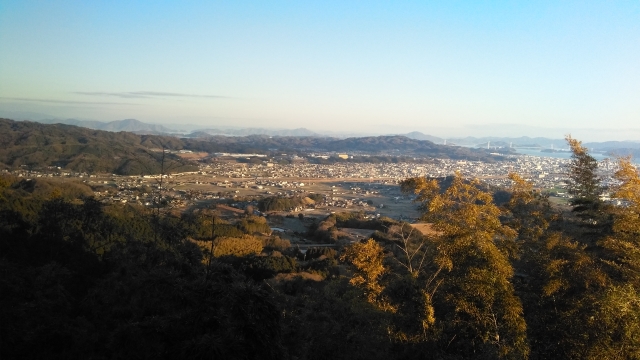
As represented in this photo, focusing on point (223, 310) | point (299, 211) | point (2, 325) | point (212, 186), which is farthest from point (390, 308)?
point (212, 186)

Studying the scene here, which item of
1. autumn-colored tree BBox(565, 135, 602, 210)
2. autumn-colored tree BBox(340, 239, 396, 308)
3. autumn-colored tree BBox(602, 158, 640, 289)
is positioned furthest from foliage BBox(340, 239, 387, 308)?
autumn-colored tree BBox(565, 135, 602, 210)

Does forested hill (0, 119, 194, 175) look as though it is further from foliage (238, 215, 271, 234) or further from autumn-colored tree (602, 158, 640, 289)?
autumn-colored tree (602, 158, 640, 289)

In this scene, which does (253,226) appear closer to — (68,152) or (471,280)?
(471,280)

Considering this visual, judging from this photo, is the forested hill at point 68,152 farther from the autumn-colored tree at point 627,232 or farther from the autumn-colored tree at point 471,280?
the autumn-colored tree at point 627,232

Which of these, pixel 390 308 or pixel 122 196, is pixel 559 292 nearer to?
pixel 390 308

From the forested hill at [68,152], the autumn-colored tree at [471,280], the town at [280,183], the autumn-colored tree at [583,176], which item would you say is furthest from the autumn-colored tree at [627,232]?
the forested hill at [68,152]
